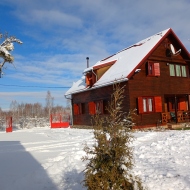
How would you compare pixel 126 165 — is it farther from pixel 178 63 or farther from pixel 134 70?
pixel 178 63

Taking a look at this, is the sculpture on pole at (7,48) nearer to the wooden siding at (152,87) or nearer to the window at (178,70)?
the wooden siding at (152,87)

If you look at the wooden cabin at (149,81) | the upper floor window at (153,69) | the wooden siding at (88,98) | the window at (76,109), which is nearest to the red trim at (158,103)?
the wooden cabin at (149,81)

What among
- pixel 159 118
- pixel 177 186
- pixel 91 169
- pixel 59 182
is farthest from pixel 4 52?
pixel 159 118

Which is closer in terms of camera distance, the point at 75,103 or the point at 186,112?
the point at 186,112

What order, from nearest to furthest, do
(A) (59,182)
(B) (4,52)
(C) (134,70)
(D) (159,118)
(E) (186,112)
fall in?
(A) (59,182) < (B) (4,52) < (C) (134,70) < (D) (159,118) < (E) (186,112)

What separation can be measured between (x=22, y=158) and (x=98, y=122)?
4.88 m

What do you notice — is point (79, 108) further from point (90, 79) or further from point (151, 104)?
point (151, 104)

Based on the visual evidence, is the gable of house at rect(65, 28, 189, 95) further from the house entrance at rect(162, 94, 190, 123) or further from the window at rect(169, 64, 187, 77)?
the house entrance at rect(162, 94, 190, 123)

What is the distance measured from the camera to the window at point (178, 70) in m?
18.0

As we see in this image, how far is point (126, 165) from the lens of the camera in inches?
134

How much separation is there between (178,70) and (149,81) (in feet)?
12.5

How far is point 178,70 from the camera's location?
18.5m

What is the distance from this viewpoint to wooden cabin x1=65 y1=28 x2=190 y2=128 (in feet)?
50.5

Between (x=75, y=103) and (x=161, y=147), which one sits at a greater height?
(x=75, y=103)
